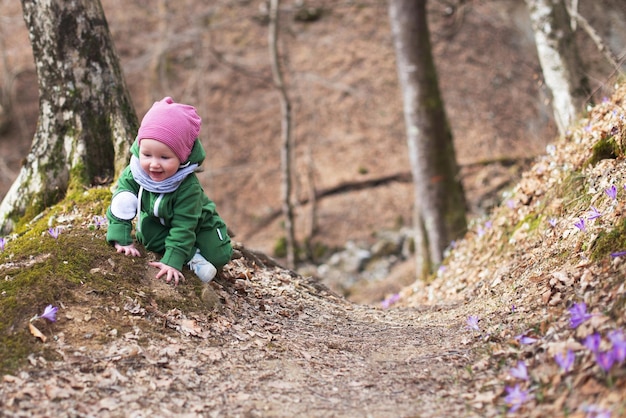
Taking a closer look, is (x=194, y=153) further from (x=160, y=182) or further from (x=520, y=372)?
(x=520, y=372)

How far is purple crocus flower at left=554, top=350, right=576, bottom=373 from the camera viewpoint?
9.50 feet

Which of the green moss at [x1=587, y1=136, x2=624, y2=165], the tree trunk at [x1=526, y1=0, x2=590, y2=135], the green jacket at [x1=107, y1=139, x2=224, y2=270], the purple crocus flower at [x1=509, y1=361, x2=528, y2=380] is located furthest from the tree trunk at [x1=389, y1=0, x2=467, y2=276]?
the purple crocus flower at [x1=509, y1=361, x2=528, y2=380]

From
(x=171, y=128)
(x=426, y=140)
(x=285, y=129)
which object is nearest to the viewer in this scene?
(x=171, y=128)

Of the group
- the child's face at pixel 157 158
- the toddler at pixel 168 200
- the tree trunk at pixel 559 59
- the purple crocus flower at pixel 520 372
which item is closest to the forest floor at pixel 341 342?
the purple crocus flower at pixel 520 372

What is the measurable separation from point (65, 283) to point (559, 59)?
605cm

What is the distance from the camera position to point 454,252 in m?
8.20

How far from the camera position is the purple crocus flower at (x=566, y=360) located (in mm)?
2895

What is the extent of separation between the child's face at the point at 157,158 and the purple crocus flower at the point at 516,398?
2.58m

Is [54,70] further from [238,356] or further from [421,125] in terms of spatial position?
[421,125]

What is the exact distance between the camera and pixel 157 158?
4.19m

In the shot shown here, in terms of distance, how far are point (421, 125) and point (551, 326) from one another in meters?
6.24

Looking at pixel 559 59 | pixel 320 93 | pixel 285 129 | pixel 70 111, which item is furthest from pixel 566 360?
pixel 320 93

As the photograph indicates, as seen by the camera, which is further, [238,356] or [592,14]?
[592,14]

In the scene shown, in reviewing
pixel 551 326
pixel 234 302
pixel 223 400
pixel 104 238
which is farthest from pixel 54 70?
pixel 551 326
